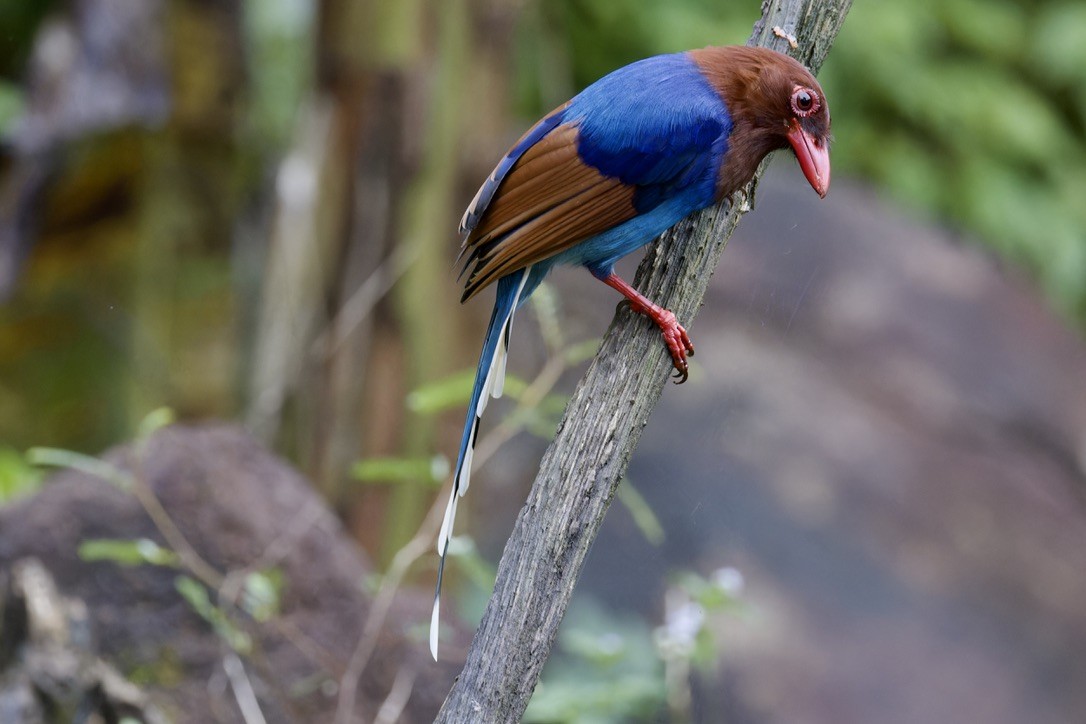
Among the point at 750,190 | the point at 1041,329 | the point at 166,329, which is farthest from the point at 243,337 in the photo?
the point at 1041,329

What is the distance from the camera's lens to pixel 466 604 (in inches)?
140

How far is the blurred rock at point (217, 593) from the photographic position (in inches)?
102

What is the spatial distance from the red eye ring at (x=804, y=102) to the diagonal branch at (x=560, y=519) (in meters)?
0.39

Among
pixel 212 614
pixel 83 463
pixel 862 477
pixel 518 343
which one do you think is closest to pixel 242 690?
pixel 212 614

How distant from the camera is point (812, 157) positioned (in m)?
2.18

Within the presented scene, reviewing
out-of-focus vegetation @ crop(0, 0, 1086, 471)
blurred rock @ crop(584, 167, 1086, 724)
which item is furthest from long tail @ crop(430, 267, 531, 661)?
out-of-focus vegetation @ crop(0, 0, 1086, 471)

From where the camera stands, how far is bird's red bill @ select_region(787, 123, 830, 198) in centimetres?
215

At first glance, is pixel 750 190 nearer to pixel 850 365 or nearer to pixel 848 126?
pixel 850 365

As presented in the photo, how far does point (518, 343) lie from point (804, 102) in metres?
3.26

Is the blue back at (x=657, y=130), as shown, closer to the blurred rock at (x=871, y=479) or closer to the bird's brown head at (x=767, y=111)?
the bird's brown head at (x=767, y=111)

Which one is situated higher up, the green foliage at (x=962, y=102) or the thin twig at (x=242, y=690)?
the green foliage at (x=962, y=102)

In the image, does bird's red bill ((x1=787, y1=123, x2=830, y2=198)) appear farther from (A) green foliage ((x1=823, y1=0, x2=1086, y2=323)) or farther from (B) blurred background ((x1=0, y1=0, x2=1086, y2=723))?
(A) green foliage ((x1=823, y1=0, x2=1086, y2=323))

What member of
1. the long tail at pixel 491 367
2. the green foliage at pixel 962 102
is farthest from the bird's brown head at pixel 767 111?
the green foliage at pixel 962 102

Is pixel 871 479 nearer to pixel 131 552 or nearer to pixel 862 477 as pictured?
pixel 862 477
